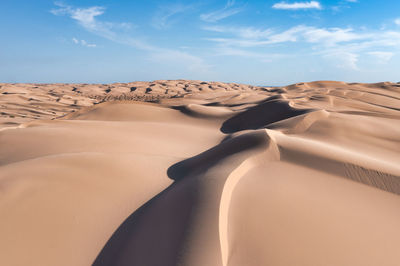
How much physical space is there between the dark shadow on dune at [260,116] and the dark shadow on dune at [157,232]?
507cm

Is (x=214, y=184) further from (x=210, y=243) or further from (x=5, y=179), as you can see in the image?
(x=5, y=179)

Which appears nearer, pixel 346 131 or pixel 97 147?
pixel 97 147

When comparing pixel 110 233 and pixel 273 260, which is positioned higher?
pixel 273 260

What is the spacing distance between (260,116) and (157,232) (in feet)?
22.1

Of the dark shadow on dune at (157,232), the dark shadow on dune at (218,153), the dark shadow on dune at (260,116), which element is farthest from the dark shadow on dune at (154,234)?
the dark shadow on dune at (260,116)

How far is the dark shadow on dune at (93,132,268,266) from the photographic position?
1.75 m

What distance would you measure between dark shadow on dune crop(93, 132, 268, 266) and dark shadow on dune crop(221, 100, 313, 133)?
200 inches

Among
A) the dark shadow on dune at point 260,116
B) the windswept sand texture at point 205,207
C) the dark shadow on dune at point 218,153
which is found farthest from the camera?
the dark shadow on dune at point 260,116

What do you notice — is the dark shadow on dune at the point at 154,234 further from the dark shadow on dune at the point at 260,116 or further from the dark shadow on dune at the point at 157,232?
the dark shadow on dune at the point at 260,116

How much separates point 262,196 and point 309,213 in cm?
40

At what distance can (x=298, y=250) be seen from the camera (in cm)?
169

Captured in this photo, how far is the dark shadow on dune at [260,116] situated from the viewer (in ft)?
24.8

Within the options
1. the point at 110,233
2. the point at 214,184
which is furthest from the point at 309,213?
the point at 110,233

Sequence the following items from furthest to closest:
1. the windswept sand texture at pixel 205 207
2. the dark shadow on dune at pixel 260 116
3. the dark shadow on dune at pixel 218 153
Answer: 1. the dark shadow on dune at pixel 260 116
2. the dark shadow on dune at pixel 218 153
3. the windswept sand texture at pixel 205 207
